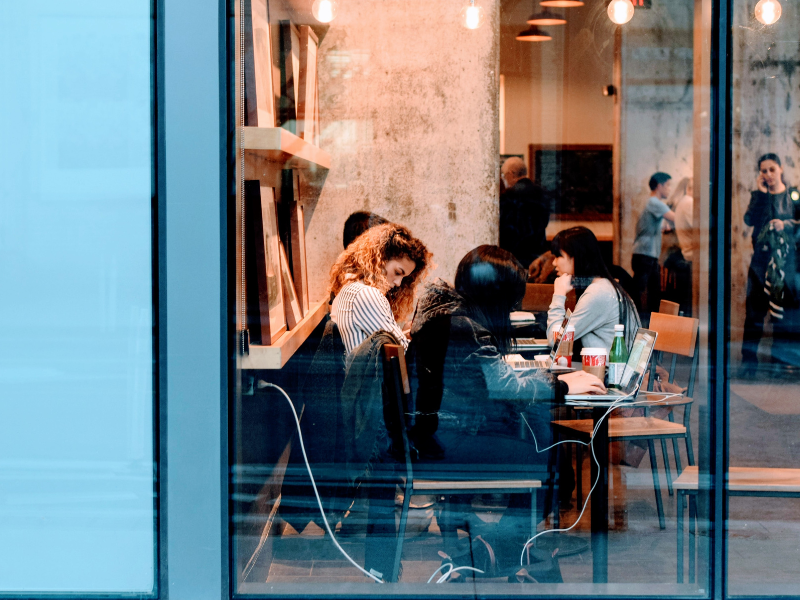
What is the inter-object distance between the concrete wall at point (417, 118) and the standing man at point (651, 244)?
1.17 meters

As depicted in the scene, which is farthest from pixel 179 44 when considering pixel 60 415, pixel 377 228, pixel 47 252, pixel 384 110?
pixel 384 110

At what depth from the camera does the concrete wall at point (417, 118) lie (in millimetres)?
4215

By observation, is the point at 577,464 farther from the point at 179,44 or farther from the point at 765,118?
the point at 765,118

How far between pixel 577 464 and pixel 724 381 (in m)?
0.97

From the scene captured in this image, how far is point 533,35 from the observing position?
5371 millimetres

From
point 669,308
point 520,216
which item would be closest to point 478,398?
point 669,308

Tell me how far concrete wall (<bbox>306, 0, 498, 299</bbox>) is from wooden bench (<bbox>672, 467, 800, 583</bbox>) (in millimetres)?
1963

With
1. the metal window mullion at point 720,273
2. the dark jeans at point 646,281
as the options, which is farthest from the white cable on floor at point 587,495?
the dark jeans at point 646,281

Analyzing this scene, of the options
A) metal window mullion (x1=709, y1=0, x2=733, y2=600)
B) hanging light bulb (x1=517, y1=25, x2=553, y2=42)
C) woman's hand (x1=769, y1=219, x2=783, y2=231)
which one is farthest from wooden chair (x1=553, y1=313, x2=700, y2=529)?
hanging light bulb (x1=517, y1=25, x2=553, y2=42)

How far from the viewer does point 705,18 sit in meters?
2.16

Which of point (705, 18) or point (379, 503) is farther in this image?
point (379, 503)

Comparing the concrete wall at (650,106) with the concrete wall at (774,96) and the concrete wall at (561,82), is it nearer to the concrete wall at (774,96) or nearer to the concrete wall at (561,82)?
the concrete wall at (561,82)

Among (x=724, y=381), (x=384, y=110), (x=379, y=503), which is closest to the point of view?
(x=724, y=381)

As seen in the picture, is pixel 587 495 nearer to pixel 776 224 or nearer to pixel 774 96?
pixel 776 224
